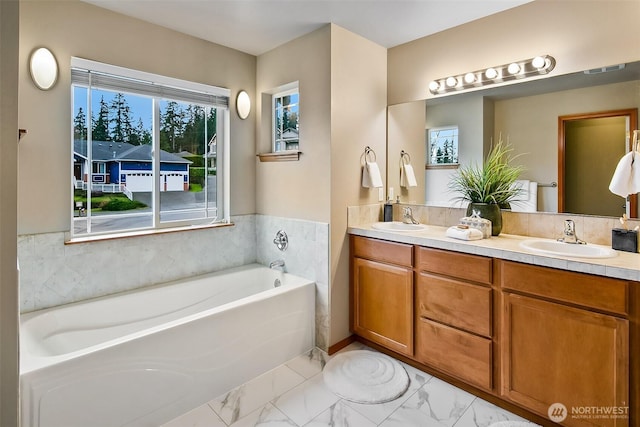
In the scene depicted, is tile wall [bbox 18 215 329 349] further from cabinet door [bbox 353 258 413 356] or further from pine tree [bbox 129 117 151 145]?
pine tree [bbox 129 117 151 145]

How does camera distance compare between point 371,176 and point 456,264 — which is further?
point 371,176

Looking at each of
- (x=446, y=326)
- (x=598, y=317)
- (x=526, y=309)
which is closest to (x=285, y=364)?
(x=446, y=326)

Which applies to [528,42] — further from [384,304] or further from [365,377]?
[365,377]

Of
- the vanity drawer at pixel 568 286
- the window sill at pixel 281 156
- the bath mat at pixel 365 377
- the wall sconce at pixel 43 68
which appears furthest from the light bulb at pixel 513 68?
the wall sconce at pixel 43 68

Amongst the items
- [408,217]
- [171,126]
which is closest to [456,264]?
[408,217]

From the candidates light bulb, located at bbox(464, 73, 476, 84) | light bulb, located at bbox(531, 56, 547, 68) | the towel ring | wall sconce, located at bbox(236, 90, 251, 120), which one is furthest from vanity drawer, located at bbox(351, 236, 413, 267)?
wall sconce, located at bbox(236, 90, 251, 120)

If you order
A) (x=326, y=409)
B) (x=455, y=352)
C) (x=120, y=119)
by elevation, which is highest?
(x=120, y=119)

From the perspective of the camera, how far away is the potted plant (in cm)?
241

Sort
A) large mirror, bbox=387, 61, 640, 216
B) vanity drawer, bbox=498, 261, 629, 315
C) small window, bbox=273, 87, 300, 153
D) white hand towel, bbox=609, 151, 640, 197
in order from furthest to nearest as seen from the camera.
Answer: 1. small window, bbox=273, 87, 300, 153
2. large mirror, bbox=387, 61, 640, 216
3. white hand towel, bbox=609, 151, 640, 197
4. vanity drawer, bbox=498, 261, 629, 315

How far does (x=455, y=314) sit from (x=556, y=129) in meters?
1.38

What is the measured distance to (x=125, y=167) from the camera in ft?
8.70

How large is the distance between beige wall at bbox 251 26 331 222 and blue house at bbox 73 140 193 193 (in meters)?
0.79

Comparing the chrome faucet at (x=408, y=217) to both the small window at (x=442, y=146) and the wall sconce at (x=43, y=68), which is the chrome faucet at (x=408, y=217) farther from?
the wall sconce at (x=43, y=68)

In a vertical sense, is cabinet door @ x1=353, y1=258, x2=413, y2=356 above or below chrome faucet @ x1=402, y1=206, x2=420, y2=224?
below
